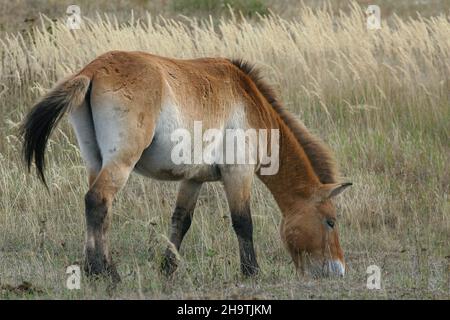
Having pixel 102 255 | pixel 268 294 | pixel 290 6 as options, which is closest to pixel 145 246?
pixel 102 255

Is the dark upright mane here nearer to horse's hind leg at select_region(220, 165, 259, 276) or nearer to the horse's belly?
horse's hind leg at select_region(220, 165, 259, 276)

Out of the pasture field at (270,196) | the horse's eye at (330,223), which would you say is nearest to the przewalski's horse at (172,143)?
the horse's eye at (330,223)

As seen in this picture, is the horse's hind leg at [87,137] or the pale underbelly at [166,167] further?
the pale underbelly at [166,167]

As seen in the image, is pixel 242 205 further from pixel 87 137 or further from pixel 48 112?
pixel 48 112

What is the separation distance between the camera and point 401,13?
68.0ft

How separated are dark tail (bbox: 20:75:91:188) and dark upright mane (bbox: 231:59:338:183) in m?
1.66

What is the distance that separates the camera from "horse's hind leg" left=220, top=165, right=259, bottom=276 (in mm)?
7473

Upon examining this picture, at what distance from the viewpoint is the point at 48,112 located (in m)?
6.83

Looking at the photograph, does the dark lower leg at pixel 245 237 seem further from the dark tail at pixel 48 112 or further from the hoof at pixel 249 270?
the dark tail at pixel 48 112

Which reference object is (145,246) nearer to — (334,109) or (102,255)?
(102,255)

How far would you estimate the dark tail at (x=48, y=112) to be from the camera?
6.76 m

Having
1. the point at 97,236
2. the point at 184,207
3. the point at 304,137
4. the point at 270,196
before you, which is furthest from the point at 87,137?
the point at 270,196

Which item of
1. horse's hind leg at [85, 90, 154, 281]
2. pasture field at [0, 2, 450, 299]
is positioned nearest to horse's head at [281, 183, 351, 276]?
pasture field at [0, 2, 450, 299]
